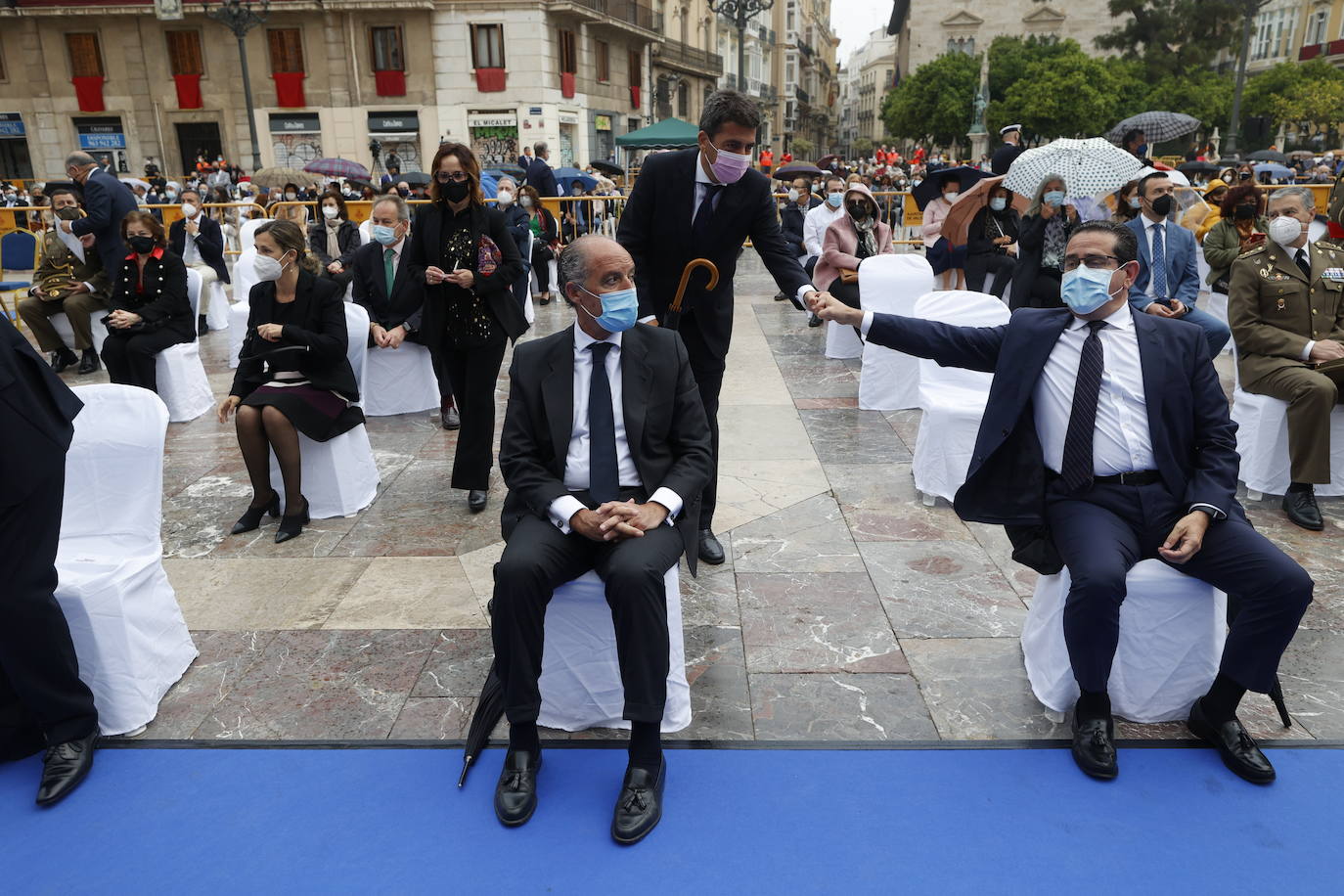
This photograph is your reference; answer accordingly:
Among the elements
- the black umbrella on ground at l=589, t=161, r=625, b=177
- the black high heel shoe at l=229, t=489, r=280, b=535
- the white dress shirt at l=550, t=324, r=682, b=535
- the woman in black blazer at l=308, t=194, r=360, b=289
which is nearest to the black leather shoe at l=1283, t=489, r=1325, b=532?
the white dress shirt at l=550, t=324, r=682, b=535

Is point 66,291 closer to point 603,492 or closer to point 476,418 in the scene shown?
point 476,418

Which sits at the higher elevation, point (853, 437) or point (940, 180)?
point (940, 180)

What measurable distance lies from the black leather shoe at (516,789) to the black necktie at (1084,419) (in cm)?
200

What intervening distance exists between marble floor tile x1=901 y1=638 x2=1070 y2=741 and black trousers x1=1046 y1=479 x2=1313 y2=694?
0.95 feet

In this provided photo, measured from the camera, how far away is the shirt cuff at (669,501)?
2.97 meters

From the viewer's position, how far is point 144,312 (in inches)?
257

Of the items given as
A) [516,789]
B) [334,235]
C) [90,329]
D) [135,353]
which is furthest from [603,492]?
[334,235]

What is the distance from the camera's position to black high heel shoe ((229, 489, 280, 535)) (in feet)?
15.6

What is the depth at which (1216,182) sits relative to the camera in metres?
13.4

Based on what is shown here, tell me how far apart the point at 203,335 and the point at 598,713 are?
9079mm

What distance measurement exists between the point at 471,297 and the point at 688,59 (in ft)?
147

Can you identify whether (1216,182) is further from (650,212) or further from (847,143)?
(847,143)

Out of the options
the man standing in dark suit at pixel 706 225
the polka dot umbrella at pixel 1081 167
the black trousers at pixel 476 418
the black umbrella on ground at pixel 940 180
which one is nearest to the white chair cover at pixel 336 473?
the black trousers at pixel 476 418

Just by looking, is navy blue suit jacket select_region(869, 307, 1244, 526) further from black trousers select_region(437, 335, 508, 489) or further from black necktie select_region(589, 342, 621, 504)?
black trousers select_region(437, 335, 508, 489)
